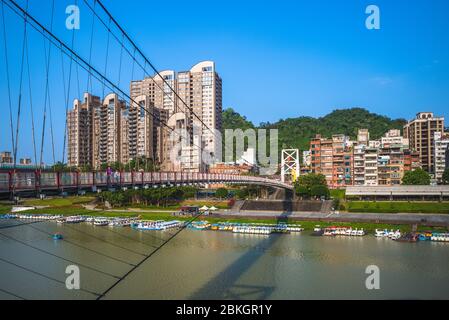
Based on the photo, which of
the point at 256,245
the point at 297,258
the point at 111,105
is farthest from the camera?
the point at 111,105

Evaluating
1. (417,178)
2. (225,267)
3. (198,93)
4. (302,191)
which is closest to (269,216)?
(302,191)

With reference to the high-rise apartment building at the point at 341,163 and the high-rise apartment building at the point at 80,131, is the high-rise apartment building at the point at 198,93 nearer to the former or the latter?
the high-rise apartment building at the point at 80,131

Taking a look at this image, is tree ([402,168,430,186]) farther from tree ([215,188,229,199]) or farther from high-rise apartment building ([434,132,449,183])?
tree ([215,188,229,199])

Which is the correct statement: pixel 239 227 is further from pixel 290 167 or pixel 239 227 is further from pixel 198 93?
pixel 198 93
